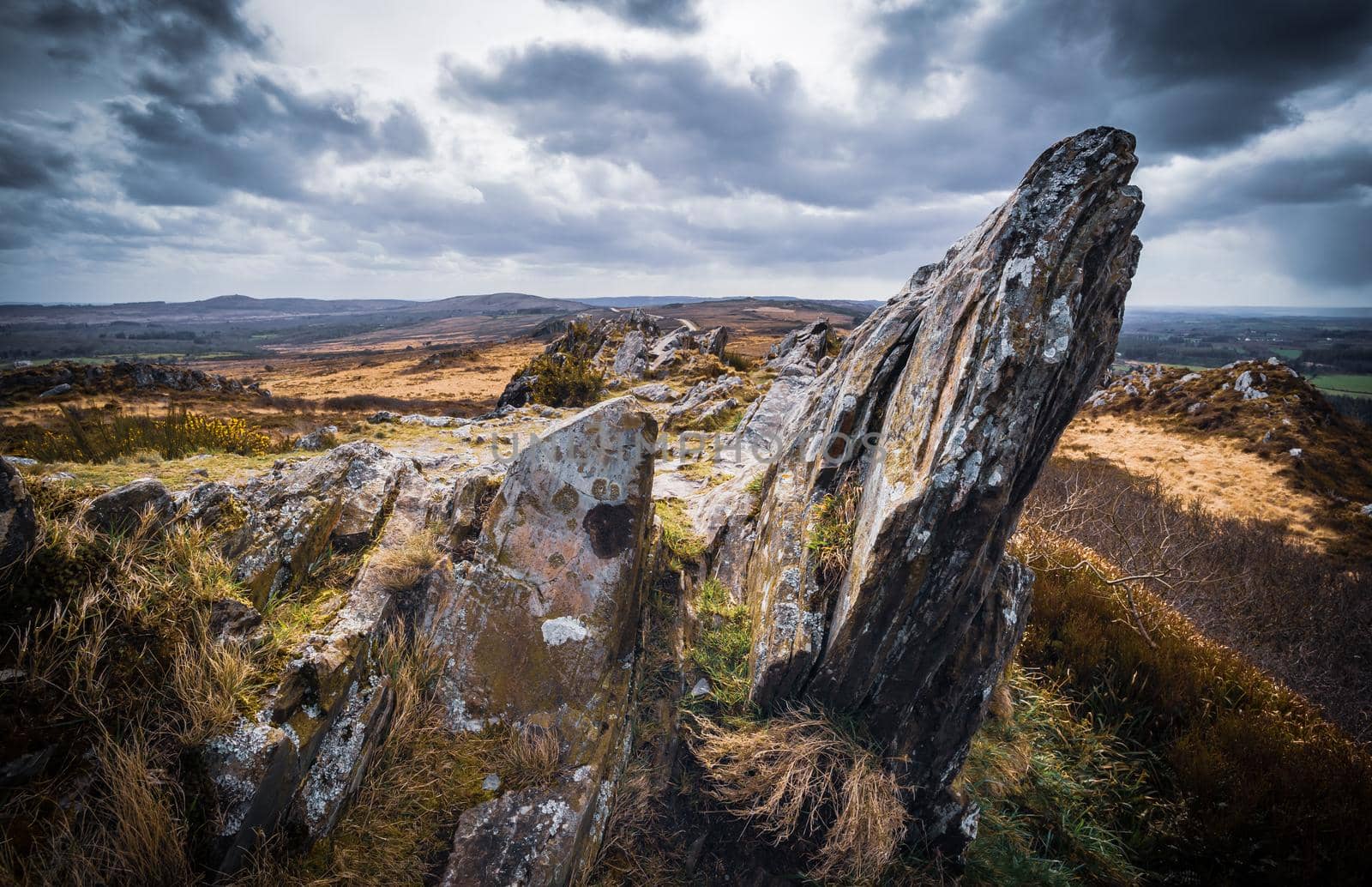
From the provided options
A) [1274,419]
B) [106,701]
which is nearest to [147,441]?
[106,701]

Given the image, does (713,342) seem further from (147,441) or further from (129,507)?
(129,507)

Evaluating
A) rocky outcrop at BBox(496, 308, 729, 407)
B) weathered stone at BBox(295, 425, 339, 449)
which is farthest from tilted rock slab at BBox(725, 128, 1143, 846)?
rocky outcrop at BBox(496, 308, 729, 407)

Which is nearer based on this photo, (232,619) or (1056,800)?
(232,619)

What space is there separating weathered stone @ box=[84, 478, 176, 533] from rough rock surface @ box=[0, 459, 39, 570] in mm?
683

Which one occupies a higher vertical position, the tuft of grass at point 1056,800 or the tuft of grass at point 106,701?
the tuft of grass at point 106,701

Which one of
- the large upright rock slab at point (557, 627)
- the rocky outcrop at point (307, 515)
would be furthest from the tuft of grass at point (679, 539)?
the rocky outcrop at point (307, 515)

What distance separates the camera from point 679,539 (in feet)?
24.6

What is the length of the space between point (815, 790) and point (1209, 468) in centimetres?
3446

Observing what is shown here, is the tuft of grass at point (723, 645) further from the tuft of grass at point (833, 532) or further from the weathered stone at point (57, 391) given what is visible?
the weathered stone at point (57, 391)

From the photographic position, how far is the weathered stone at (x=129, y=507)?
4.35 m

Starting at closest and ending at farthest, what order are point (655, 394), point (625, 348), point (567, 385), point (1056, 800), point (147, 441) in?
point (1056, 800)
point (147, 441)
point (655, 394)
point (567, 385)
point (625, 348)

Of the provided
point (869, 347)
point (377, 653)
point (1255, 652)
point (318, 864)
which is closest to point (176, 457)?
point (377, 653)

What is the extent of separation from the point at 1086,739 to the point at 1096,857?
5.79 feet

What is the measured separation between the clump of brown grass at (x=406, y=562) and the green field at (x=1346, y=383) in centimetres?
8587
